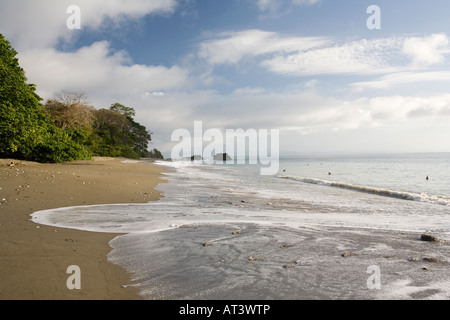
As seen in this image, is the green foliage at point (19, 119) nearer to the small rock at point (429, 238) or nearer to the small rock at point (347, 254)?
the small rock at point (347, 254)

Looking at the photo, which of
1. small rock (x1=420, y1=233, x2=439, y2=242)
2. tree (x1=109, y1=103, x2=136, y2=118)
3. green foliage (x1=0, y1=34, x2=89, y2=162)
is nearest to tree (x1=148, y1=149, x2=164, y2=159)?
tree (x1=109, y1=103, x2=136, y2=118)

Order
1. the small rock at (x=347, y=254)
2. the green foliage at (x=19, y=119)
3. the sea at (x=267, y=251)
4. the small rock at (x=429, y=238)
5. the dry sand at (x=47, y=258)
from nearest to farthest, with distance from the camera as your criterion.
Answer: the dry sand at (x=47, y=258) < the sea at (x=267, y=251) < the small rock at (x=347, y=254) < the small rock at (x=429, y=238) < the green foliage at (x=19, y=119)

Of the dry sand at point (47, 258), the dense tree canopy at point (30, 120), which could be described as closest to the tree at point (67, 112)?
the dense tree canopy at point (30, 120)

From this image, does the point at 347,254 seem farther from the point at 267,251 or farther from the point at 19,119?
the point at 19,119

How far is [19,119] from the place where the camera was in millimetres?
18656

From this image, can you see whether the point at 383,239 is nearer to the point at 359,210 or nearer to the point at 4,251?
the point at 359,210

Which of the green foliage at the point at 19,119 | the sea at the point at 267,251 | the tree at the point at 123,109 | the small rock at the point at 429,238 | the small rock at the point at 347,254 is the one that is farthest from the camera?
the tree at the point at 123,109

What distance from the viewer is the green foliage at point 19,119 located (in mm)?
18484

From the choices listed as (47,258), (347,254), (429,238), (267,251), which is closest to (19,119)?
(47,258)

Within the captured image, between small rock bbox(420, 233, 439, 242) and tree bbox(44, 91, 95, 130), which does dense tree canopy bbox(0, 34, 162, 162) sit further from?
small rock bbox(420, 233, 439, 242)

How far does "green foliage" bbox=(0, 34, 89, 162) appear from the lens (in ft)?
60.6

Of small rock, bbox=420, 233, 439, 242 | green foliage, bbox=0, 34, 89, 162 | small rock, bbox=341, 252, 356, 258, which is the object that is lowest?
small rock, bbox=420, 233, 439, 242
